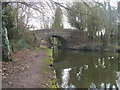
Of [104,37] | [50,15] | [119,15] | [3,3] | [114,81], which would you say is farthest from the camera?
[104,37]

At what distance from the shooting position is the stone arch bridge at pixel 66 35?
21.8 meters

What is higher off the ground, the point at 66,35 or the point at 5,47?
the point at 66,35

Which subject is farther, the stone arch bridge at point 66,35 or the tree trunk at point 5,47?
the stone arch bridge at point 66,35

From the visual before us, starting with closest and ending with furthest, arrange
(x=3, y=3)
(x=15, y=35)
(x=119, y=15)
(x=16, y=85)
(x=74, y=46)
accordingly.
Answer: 1. (x=16, y=85)
2. (x=3, y=3)
3. (x=15, y=35)
4. (x=119, y=15)
5. (x=74, y=46)

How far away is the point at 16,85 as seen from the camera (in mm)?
4598

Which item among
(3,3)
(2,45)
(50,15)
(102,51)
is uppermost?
(3,3)

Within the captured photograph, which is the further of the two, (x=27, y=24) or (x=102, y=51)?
(x=102, y=51)

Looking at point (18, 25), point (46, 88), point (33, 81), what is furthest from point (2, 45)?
point (18, 25)

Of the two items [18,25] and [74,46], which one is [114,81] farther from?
[74,46]

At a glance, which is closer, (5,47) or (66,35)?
(5,47)

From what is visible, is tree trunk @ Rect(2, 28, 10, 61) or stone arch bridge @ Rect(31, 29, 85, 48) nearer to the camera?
tree trunk @ Rect(2, 28, 10, 61)

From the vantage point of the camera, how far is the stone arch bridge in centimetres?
2178

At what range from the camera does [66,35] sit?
77.1 feet

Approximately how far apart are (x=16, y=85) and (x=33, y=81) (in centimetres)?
67
